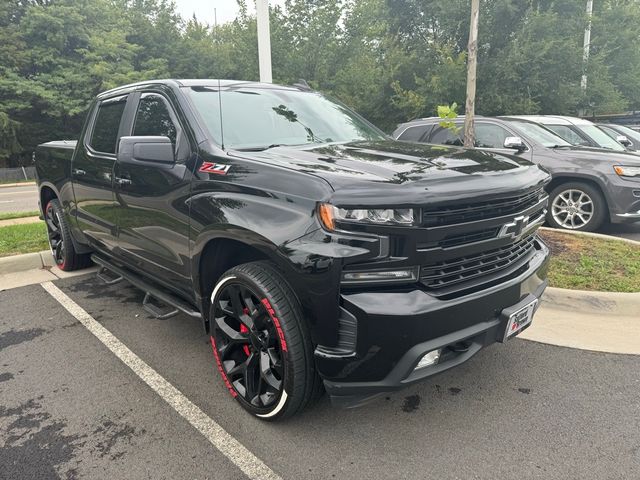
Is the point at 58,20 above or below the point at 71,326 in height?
above

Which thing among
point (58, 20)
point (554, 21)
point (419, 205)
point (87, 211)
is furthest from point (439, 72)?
point (58, 20)

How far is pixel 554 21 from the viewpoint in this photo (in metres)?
17.0

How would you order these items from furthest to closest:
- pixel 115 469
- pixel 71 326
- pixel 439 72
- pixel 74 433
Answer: pixel 439 72 < pixel 71 326 < pixel 74 433 < pixel 115 469

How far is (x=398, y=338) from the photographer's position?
2152mm

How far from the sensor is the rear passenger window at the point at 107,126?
3977 millimetres

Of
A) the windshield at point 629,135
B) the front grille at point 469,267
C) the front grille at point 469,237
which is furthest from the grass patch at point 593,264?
the windshield at point 629,135

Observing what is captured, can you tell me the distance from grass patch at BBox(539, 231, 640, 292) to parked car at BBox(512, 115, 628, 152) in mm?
2781

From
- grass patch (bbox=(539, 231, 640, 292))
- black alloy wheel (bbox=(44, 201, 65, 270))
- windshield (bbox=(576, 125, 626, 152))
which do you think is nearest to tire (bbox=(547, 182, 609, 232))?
grass patch (bbox=(539, 231, 640, 292))

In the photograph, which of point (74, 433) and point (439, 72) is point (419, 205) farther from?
point (439, 72)

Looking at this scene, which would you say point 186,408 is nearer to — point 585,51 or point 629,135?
point 629,135

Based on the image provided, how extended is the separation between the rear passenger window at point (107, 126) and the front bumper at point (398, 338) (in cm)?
275

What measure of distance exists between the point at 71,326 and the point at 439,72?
17.2 metres

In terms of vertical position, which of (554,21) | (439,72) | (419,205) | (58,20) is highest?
(58,20)

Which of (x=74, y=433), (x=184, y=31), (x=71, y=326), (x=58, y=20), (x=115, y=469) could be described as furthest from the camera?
(x=184, y=31)
